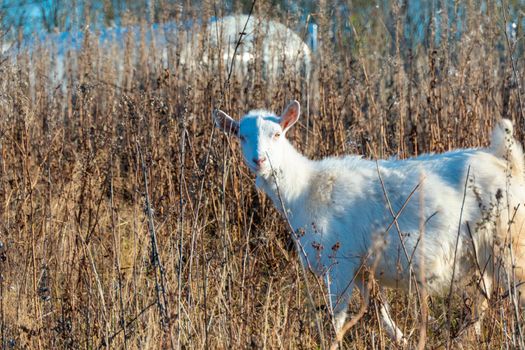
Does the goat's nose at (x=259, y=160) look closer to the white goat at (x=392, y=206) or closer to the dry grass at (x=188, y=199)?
the white goat at (x=392, y=206)

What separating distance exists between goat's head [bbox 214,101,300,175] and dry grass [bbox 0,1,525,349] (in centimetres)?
11

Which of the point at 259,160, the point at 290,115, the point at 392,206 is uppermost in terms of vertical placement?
the point at 290,115

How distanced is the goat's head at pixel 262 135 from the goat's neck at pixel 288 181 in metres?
0.04

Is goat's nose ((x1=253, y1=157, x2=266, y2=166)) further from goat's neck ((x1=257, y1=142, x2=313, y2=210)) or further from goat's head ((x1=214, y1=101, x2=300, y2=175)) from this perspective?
goat's neck ((x1=257, y1=142, x2=313, y2=210))

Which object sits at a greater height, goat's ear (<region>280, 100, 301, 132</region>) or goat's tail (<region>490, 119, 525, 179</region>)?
goat's ear (<region>280, 100, 301, 132</region>)

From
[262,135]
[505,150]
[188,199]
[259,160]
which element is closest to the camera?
[188,199]

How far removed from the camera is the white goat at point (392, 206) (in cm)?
366

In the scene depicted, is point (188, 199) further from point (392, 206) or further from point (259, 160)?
point (392, 206)

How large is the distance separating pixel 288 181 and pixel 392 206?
55 cm

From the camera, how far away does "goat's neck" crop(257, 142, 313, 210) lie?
407 centimetres

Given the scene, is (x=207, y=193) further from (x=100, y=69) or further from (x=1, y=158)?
(x=100, y=69)

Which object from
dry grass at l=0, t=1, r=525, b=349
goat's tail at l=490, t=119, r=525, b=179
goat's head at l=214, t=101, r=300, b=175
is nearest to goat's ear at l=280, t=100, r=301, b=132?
goat's head at l=214, t=101, r=300, b=175

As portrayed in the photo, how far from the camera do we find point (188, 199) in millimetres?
3646

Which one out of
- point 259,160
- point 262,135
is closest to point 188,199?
point 259,160
